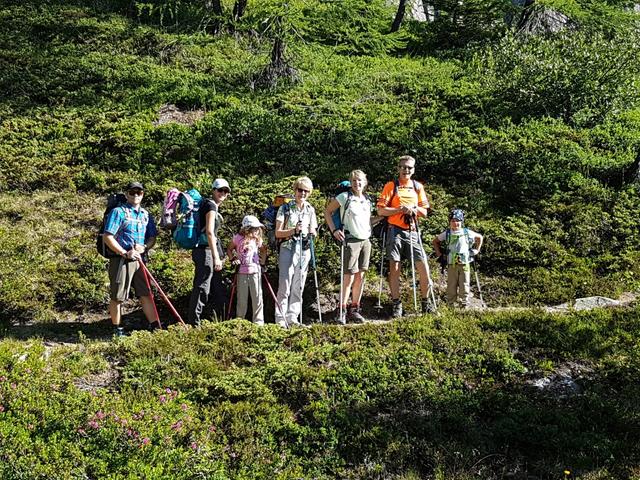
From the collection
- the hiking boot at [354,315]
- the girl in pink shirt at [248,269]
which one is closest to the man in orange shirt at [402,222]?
the hiking boot at [354,315]

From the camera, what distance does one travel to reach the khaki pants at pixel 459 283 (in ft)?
30.3

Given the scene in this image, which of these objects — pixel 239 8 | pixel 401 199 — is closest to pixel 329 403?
pixel 401 199

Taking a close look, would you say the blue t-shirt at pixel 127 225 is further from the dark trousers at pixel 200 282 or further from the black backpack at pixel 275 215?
the black backpack at pixel 275 215

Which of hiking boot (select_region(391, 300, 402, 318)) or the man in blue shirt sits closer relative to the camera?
the man in blue shirt

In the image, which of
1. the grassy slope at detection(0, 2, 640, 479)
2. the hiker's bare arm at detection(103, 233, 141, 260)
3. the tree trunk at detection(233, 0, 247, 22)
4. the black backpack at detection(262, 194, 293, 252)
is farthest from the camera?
the tree trunk at detection(233, 0, 247, 22)

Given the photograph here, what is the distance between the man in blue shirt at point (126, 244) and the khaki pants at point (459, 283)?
4.67 metres

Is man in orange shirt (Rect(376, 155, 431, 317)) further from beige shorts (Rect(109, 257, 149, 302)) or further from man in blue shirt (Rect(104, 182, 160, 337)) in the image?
beige shorts (Rect(109, 257, 149, 302))

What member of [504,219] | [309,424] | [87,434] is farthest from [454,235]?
[87,434]

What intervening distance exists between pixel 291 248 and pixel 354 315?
4.74ft

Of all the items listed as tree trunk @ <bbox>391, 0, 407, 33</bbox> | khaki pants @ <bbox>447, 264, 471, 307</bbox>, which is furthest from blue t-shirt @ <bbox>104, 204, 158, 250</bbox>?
tree trunk @ <bbox>391, 0, 407, 33</bbox>

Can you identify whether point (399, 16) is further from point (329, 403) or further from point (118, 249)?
point (329, 403)

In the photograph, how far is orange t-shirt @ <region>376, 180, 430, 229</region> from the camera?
9000mm

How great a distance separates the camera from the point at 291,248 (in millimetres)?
8578

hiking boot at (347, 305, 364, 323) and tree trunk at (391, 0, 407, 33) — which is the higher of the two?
tree trunk at (391, 0, 407, 33)
